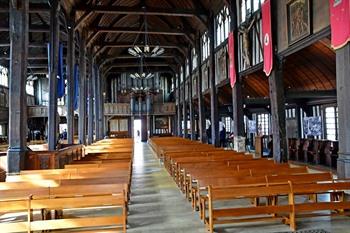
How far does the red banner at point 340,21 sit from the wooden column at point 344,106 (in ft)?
0.48

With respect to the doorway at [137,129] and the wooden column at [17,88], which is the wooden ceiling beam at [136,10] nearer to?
the wooden column at [17,88]

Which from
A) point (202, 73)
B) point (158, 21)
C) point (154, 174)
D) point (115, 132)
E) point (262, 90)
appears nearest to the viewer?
point (154, 174)

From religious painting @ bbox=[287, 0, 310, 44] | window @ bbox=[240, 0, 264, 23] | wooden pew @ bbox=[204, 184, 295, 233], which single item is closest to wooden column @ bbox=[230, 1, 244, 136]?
window @ bbox=[240, 0, 264, 23]

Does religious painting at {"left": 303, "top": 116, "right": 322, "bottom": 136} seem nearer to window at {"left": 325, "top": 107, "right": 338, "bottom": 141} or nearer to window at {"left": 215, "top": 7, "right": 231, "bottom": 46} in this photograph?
window at {"left": 325, "top": 107, "right": 338, "bottom": 141}

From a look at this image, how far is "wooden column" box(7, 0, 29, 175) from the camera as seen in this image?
811 cm

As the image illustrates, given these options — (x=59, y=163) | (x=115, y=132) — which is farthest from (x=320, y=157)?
(x=115, y=132)

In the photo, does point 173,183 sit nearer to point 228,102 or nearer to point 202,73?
point 228,102

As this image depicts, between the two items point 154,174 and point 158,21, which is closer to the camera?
point 154,174

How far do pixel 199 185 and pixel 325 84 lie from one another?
8.67m

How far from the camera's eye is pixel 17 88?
8.19 metres

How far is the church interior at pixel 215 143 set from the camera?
4.71 metres

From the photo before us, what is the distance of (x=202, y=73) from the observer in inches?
799

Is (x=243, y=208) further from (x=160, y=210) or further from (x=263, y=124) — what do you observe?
(x=263, y=124)

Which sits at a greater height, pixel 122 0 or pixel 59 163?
pixel 122 0
